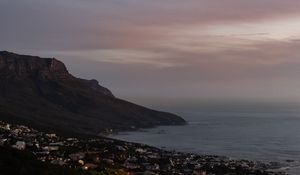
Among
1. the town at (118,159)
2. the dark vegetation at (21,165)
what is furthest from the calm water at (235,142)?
the dark vegetation at (21,165)

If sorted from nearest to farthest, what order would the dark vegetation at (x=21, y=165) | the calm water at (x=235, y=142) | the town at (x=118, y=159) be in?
1. the dark vegetation at (x=21, y=165)
2. the town at (x=118, y=159)
3. the calm water at (x=235, y=142)

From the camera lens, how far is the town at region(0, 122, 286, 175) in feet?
262

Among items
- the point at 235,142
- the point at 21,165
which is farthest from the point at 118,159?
the point at 235,142

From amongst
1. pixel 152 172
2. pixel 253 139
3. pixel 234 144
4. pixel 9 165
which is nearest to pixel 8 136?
pixel 152 172

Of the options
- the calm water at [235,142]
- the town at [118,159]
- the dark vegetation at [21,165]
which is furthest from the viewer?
the calm water at [235,142]

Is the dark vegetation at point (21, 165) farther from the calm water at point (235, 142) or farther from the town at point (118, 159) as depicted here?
the calm water at point (235, 142)

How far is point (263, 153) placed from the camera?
130125 mm

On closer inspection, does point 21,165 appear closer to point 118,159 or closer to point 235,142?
point 118,159

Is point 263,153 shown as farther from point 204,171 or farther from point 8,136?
point 8,136

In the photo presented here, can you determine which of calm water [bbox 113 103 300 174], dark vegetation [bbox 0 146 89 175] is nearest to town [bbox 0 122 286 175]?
calm water [bbox 113 103 300 174]

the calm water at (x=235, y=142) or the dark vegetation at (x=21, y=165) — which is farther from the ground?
the calm water at (x=235, y=142)

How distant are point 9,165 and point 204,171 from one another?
146 feet

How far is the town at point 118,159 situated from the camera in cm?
7980

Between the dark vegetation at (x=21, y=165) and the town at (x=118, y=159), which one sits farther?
the town at (x=118, y=159)
